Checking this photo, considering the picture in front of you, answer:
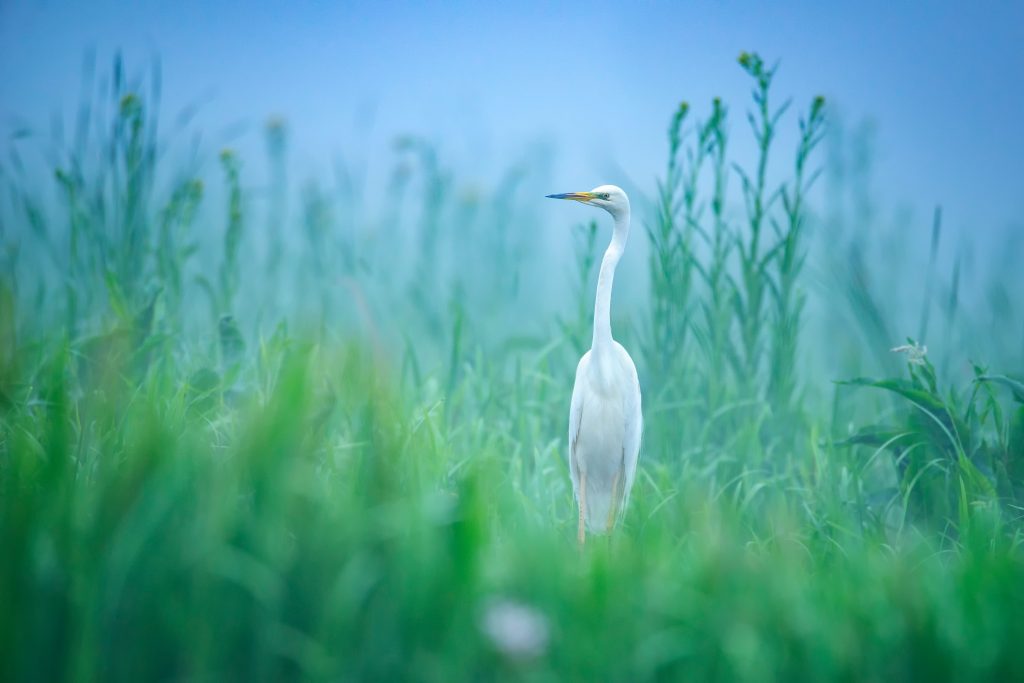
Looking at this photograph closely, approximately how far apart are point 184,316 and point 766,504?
2095mm

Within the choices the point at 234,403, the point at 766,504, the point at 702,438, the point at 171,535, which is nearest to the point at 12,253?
the point at 234,403

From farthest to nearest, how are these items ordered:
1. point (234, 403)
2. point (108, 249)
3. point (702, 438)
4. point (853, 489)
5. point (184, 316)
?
point (184, 316), point (108, 249), point (702, 438), point (234, 403), point (853, 489)

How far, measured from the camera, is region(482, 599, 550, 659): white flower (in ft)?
3.67

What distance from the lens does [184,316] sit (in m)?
3.02

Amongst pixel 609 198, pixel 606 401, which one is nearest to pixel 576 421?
pixel 606 401

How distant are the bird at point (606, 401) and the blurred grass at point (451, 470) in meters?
0.12

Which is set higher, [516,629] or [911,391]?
[911,391]

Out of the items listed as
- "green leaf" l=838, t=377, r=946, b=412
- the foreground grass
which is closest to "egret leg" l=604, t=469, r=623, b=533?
"green leaf" l=838, t=377, r=946, b=412

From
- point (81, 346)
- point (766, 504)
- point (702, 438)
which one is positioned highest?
point (81, 346)

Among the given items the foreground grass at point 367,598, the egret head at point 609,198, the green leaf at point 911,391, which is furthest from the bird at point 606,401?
the foreground grass at point 367,598

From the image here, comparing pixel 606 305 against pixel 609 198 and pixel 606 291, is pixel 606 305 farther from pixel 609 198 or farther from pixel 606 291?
pixel 609 198

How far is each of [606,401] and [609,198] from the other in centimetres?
54

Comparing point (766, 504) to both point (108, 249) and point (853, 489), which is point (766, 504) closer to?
point (853, 489)

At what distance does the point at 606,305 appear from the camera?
2186 mm
